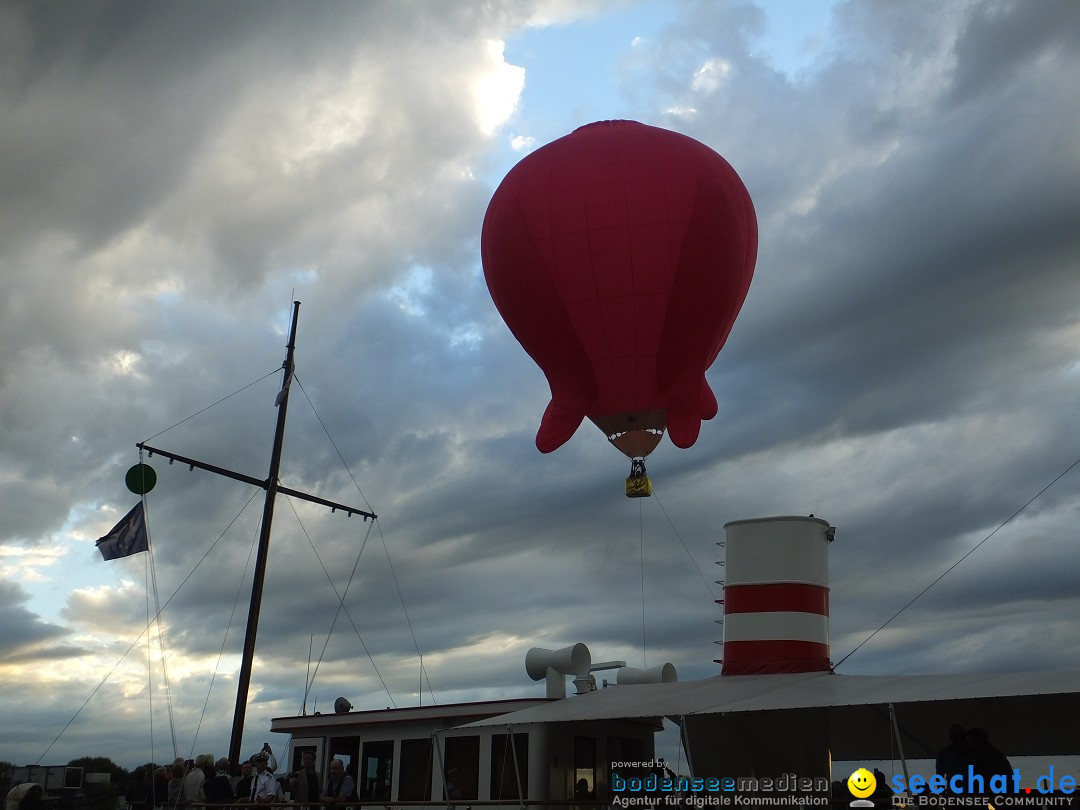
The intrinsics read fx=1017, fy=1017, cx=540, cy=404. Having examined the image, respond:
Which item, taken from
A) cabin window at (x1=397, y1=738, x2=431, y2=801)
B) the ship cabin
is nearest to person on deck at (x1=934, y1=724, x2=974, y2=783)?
the ship cabin

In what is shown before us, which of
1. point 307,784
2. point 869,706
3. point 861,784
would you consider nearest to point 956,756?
point 861,784

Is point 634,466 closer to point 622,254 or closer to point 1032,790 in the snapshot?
point 622,254

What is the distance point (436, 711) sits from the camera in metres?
17.1

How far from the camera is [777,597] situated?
16.9 meters

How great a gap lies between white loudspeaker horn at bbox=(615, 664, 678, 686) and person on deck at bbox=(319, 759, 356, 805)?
18.3 ft

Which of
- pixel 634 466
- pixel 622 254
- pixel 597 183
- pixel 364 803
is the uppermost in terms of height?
pixel 597 183

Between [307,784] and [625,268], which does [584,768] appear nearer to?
[307,784]

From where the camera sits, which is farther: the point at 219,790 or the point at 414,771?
the point at 414,771

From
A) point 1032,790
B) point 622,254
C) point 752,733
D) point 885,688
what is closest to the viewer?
point 1032,790

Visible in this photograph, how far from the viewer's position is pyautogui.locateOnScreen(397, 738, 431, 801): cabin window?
17.0 metres

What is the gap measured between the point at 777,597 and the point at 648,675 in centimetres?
309

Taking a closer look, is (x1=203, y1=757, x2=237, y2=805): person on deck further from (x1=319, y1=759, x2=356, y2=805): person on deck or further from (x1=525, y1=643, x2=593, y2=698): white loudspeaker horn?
(x1=525, y1=643, x2=593, y2=698): white loudspeaker horn

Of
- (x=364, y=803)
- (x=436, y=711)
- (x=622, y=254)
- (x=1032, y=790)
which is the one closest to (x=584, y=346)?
(x=622, y=254)

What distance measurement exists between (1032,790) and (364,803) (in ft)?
28.4
